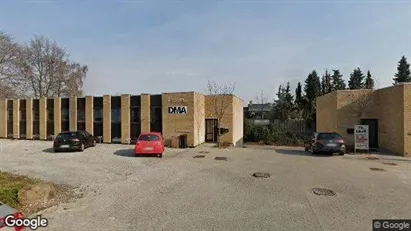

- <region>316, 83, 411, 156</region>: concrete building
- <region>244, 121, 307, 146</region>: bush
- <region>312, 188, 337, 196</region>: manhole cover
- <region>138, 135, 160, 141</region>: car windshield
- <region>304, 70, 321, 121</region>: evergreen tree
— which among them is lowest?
<region>312, 188, 337, 196</region>: manhole cover

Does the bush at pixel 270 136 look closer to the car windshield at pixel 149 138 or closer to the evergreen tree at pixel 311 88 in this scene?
the evergreen tree at pixel 311 88

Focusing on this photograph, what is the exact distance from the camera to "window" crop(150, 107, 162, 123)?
75.0 feet

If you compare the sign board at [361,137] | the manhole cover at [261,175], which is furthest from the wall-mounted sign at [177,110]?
the sign board at [361,137]

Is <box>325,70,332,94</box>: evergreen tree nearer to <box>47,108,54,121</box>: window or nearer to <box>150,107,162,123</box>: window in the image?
<box>150,107,162,123</box>: window

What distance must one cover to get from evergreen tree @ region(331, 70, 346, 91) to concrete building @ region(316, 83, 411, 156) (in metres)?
33.2

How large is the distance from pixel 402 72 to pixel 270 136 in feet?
131

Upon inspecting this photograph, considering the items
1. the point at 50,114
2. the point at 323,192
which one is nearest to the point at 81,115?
the point at 50,114

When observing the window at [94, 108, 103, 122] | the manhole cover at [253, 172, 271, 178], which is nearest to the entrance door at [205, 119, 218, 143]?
the window at [94, 108, 103, 122]

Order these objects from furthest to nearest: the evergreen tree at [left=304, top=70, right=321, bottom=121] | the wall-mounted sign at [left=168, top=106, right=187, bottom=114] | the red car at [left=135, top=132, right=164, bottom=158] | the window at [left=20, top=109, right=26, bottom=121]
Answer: the evergreen tree at [left=304, top=70, right=321, bottom=121]
the window at [left=20, top=109, right=26, bottom=121]
the wall-mounted sign at [left=168, top=106, right=187, bottom=114]
the red car at [left=135, top=132, right=164, bottom=158]

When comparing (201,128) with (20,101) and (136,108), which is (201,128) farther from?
(20,101)

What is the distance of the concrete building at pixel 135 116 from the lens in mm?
22078

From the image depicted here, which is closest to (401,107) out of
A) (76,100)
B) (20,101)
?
(76,100)

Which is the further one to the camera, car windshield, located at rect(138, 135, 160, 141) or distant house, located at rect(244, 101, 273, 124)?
distant house, located at rect(244, 101, 273, 124)

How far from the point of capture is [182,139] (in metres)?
21.1
